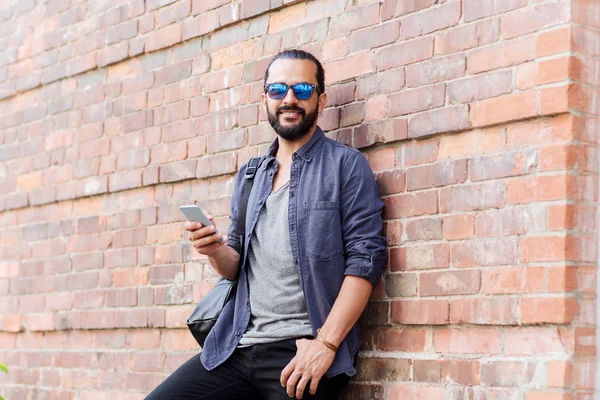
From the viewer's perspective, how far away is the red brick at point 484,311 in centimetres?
371

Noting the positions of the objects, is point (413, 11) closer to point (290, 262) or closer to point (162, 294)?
point (290, 262)

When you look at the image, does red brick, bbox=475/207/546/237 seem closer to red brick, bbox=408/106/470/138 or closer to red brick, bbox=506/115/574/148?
red brick, bbox=506/115/574/148

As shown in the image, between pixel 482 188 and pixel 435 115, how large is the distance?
401 millimetres

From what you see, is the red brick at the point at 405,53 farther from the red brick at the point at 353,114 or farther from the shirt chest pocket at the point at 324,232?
the shirt chest pocket at the point at 324,232

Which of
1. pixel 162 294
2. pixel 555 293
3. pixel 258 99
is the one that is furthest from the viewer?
pixel 162 294

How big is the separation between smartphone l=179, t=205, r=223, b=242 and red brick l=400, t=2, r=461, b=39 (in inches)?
44.6

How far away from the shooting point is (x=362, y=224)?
406cm

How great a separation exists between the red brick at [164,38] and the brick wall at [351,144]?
2cm

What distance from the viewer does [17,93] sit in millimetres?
6871

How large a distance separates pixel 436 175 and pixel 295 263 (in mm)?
668

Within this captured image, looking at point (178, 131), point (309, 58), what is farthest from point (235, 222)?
point (178, 131)

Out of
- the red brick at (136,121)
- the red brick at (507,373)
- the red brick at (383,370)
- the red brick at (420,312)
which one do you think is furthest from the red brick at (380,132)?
the red brick at (136,121)

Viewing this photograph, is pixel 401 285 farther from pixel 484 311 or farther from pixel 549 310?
pixel 549 310

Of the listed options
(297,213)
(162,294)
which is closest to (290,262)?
(297,213)
